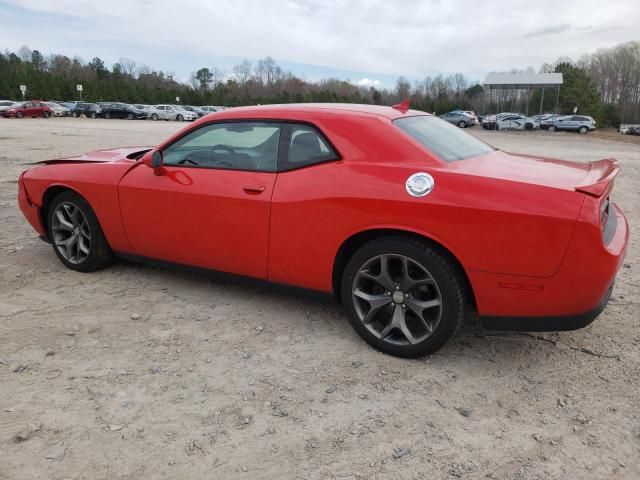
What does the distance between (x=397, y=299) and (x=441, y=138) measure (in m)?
1.19

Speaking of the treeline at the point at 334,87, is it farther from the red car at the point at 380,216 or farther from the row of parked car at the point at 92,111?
the red car at the point at 380,216

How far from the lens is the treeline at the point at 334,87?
181 feet

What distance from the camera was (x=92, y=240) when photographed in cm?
436

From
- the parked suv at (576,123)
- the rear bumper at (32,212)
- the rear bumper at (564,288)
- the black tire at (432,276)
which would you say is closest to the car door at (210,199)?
the black tire at (432,276)

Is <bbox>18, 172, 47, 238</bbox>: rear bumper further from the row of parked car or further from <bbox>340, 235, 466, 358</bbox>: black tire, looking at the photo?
the row of parked car

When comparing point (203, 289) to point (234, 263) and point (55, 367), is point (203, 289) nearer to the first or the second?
point (234, 263)

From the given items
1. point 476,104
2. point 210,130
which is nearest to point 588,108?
point 476,104

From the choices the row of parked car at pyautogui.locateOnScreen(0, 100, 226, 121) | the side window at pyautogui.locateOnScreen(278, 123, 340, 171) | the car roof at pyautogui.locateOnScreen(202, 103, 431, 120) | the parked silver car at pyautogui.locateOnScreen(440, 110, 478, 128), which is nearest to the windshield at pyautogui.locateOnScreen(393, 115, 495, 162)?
the car roof at pyautogui.locateOnScreen(202, 103, 431, 120)

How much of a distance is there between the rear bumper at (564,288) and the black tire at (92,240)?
10.3ft

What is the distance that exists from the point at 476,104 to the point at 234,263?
260 ft

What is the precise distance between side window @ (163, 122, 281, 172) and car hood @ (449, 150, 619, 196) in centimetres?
126

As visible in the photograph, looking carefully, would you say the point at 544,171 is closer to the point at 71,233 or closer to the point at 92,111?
the point at 71,233

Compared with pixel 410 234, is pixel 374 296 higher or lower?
lower

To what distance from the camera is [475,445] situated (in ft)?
7.83
